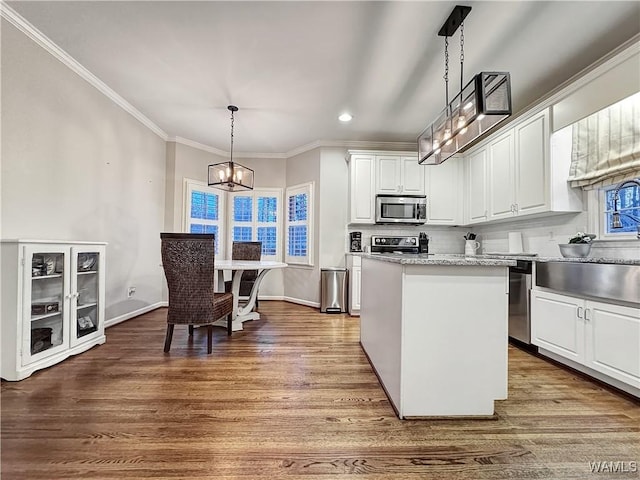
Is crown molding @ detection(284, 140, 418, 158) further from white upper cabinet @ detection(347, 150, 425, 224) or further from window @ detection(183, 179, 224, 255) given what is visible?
window @ detection(183, 179, 224, 255)

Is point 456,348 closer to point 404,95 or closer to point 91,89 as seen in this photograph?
point 404,95

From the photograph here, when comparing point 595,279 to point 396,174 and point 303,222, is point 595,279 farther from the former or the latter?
point 303,222

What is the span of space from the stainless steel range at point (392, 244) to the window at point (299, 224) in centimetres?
107

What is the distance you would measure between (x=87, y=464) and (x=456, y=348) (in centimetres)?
188

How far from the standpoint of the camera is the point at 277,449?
4.56 ft

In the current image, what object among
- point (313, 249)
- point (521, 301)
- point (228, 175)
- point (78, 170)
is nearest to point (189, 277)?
point (228, 175)

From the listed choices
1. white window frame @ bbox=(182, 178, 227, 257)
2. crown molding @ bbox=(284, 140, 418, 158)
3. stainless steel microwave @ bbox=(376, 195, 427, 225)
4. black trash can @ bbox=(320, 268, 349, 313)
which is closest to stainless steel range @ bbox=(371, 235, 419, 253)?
stainless steel microwave @ bbox=(376, 195, 427, 225)

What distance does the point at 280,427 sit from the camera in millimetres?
1555

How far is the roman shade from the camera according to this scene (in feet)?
7.54

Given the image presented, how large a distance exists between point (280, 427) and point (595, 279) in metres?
2.34

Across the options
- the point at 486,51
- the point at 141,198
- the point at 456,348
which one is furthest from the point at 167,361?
the point at 486,51

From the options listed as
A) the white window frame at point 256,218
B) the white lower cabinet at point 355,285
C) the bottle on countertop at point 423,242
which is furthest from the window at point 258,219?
the bottle on countertop at point 423,242

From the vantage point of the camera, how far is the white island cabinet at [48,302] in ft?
6.66

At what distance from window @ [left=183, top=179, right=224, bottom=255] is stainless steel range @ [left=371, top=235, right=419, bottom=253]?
2537 mm
